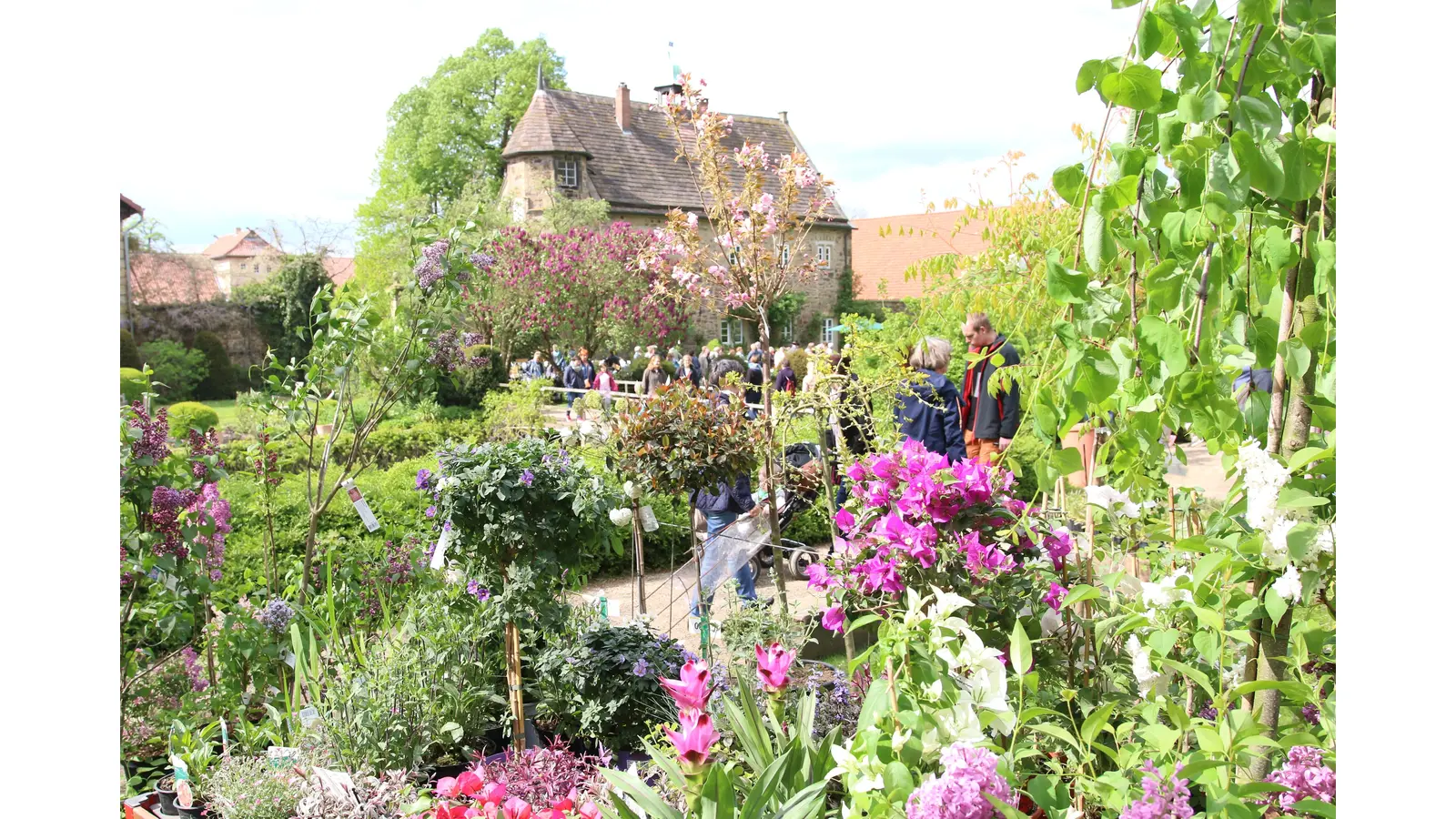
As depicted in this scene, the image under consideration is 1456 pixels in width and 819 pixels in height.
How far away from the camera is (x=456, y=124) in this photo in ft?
96.8

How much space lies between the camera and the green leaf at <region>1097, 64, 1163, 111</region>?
3.86 feet

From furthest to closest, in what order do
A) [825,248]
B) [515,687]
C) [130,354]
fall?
[825,248]
[130,354]
[515,687]

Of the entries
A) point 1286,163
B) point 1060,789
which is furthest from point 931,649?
point 1286,163

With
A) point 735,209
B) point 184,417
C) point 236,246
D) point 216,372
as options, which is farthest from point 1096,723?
point 236,246

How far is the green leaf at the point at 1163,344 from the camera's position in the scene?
3.97ft

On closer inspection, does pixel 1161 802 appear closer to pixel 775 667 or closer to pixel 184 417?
pixel 775 667

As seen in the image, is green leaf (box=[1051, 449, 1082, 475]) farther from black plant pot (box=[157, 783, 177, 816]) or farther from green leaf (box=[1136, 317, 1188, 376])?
black plant pot (box=[157, 783, 177, 816])

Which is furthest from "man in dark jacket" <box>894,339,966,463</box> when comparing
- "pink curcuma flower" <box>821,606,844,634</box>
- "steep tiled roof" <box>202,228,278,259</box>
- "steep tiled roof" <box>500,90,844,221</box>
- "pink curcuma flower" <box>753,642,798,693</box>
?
"steep tiled roof" <box>202,228,278,259</box>

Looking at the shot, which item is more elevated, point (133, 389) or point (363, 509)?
point (133, 389)

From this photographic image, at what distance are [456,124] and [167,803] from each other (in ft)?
95.2

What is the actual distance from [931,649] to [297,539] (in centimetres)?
492

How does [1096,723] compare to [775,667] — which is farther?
[775,667]
